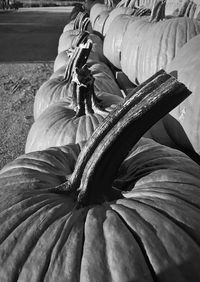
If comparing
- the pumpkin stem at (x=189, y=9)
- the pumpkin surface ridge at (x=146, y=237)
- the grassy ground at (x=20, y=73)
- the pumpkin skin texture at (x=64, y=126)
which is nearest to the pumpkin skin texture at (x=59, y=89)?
the pumpkin skin texture at (x=64, y=126)

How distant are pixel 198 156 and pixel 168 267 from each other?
4.72 feet

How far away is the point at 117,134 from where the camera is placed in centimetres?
111

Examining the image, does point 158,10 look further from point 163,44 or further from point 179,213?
point 179,213

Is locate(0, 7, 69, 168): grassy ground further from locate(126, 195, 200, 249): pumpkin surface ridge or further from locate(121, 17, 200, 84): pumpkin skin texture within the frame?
locate(126, 195, 200, 249): pumpkin surface ridge

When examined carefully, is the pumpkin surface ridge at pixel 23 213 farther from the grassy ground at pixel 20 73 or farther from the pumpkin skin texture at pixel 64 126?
the grassy ground at pixel 20 73

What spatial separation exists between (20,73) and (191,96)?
5248mm

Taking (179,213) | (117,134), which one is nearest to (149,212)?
(179,213)

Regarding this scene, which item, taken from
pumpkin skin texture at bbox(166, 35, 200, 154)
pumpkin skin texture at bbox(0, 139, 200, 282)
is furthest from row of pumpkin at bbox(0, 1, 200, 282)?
pumpkin skin texture at bbox(166, 35, 200, 154)

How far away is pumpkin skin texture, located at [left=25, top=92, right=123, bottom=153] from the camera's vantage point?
2.16 m

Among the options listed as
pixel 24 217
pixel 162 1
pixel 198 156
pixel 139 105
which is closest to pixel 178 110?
pixel 198 156

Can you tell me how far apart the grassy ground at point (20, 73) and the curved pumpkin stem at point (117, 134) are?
104 inches

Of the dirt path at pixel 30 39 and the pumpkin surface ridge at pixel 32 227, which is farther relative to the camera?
the dirt path at pixel 30 39

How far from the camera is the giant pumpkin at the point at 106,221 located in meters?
0.99

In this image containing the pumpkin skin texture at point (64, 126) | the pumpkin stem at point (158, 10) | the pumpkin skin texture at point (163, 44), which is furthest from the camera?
the pumpkin stem at point (158, 10)
